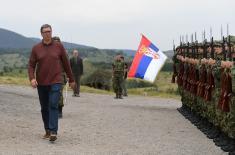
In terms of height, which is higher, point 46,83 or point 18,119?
point 46,83

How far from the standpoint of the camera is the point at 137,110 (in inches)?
772

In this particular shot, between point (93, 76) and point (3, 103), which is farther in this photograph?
point (93, 76)

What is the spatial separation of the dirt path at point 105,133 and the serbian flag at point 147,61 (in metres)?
2.40

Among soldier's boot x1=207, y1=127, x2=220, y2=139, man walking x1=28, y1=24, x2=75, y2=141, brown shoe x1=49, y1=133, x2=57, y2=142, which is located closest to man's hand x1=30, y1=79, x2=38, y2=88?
man walking x1=28, y1=24, x2=75, y2=141

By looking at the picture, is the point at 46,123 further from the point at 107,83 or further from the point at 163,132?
the point at 107,83

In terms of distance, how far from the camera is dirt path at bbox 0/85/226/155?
1065 centimetres

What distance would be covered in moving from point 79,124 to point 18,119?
4.55 feet

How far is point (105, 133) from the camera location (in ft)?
43.3

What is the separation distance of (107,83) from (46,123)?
23.8m

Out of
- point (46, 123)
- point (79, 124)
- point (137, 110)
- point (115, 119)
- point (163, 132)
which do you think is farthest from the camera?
point (137, 110)

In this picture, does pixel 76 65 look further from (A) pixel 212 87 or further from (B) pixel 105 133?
(A) pixel 212 87

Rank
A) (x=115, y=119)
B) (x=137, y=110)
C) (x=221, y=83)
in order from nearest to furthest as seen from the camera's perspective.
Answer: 1. (x=221, y=83)
2. (x=115, y=119)
3. (x=137, y=110)

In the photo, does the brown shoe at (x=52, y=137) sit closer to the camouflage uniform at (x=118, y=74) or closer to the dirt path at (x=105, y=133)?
the dirt path at (x=105, y=133)

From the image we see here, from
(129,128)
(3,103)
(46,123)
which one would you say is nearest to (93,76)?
(3,103)
